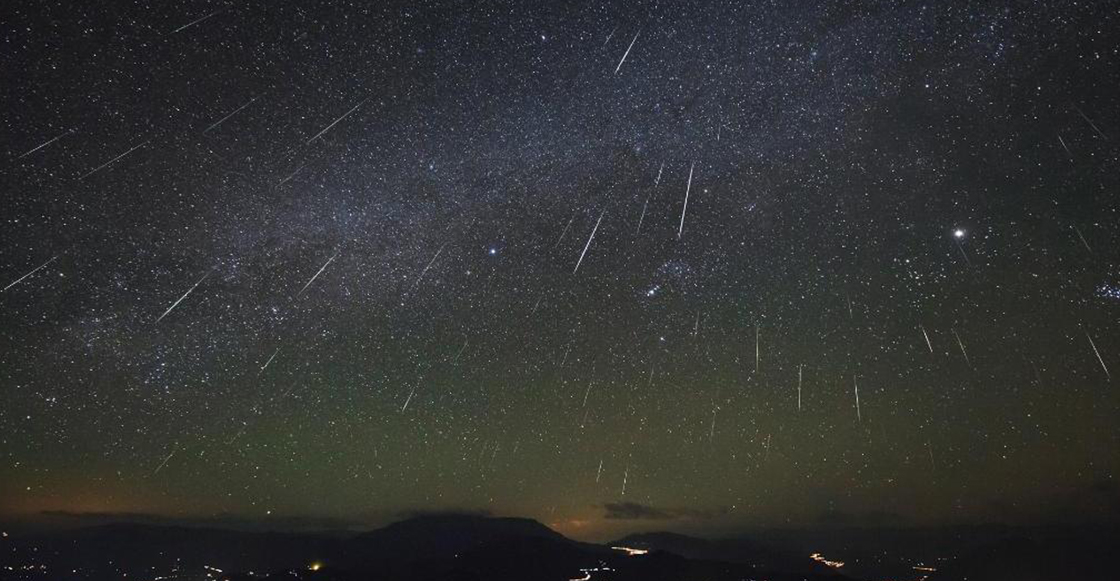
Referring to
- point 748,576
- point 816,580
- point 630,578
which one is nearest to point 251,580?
point 630,578

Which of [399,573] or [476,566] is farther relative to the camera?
[476,566]

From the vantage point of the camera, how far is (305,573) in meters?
180

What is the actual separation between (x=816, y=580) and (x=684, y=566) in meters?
42.2

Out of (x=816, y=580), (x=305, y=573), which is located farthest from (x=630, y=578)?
(x=305, y=573)

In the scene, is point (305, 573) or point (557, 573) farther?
point (557, 573)

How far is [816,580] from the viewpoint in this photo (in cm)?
19200

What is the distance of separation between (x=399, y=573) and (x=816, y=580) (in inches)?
5258

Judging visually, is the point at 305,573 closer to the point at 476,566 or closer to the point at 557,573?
the point at 476,566

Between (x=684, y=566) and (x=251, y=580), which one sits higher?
(x=684, y=566)

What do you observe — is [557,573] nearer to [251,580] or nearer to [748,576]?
[748,576]

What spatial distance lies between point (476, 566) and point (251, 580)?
71807 millimetres

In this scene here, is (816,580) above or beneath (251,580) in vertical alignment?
above

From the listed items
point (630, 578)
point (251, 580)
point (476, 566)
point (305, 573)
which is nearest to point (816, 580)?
point (630, 578)

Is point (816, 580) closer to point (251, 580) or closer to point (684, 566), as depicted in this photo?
point (684, 566)
